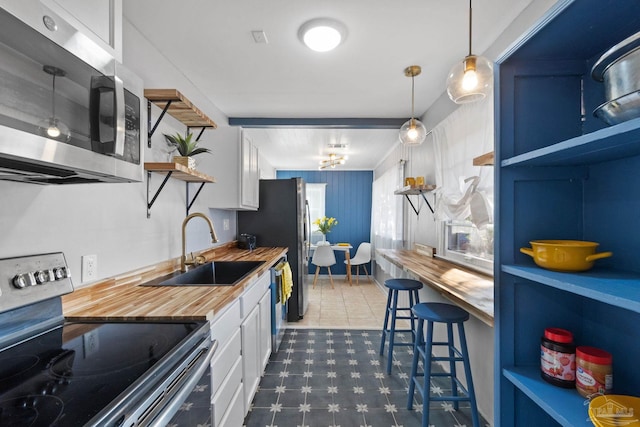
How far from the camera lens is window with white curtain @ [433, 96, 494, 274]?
186 cm

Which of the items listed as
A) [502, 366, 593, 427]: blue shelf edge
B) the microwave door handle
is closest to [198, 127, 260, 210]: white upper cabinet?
the microwave door handle

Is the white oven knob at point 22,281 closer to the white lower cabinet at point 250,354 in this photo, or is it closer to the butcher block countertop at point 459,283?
the white lower cabinet at point 250,354

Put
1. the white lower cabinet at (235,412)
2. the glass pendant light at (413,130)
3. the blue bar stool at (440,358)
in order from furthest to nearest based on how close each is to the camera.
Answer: the glass pendant light at (413,130) < the blue bar stool at (440,358) < the white lower cabinet at (235,412)

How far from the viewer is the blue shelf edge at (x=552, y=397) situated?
0.76 m

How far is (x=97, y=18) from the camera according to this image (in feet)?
3.00

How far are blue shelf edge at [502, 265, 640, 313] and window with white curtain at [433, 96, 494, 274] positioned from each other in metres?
0.99

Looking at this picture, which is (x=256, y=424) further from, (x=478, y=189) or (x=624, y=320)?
(x=478, y=189)

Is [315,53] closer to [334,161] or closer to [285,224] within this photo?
[285,224]

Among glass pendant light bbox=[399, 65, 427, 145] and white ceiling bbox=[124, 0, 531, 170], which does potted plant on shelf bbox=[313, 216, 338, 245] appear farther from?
glass pendant light bbox=[399, 65, 427, 145]

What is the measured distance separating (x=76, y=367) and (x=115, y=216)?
0.98 m

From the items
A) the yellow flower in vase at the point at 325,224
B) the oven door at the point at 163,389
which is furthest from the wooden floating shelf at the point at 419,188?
the yellow flower in vase at the point at 325,224

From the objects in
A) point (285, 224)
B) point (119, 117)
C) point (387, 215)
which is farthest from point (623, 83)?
point (387, 215)

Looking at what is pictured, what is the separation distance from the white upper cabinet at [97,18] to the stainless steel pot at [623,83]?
53.0 inches

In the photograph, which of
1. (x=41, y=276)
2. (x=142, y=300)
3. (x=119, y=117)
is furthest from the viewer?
(x=142, y=300)
